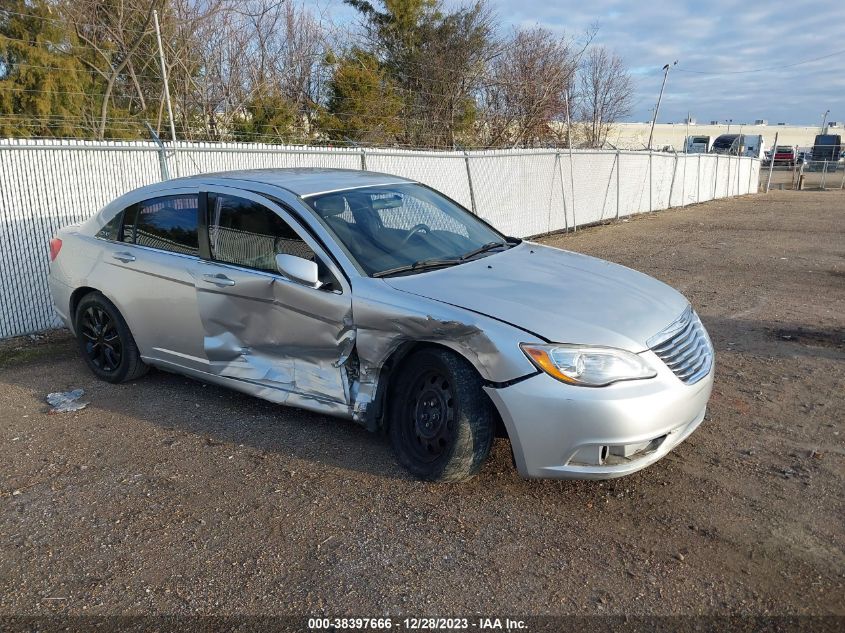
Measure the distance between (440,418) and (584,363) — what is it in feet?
2.72

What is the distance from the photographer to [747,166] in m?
32.9

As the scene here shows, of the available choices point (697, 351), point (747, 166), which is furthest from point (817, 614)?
point (747, 166)

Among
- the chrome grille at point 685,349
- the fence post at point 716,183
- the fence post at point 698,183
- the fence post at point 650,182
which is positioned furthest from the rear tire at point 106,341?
the fence post at point 716,183

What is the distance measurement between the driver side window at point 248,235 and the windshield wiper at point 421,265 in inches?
18.1

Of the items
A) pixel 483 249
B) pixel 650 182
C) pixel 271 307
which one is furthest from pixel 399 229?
pixel 650 182

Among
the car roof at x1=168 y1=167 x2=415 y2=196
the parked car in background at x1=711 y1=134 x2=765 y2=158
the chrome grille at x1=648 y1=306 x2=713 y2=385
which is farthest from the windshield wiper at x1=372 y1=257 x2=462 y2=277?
the parked car in background at x1=711 y1=134 x2=765 y2=158

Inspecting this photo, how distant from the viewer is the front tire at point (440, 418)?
138 inches

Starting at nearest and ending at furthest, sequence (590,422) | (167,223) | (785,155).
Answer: (590,422), (167,223), (785,155)

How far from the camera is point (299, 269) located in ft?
13.0

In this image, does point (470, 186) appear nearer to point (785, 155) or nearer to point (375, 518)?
point (375, 518)

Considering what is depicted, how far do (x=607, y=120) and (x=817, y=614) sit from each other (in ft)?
115

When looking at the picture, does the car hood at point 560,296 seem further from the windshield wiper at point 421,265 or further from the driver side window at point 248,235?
the driver side window at point 248,235

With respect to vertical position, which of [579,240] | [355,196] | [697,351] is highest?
[355,196]

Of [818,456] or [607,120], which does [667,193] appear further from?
[818,456]
